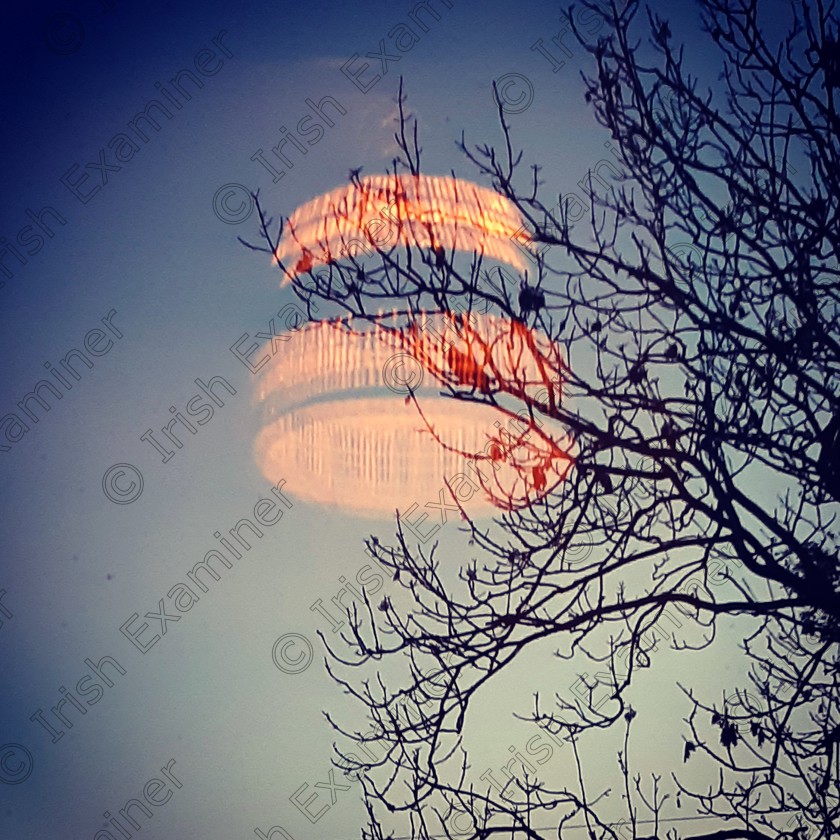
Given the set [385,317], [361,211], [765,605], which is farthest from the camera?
[765,605]

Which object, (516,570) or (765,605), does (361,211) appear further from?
(765,605)

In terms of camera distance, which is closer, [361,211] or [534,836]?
[361,211]

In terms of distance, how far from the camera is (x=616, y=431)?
4.05m

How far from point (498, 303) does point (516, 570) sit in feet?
4.13

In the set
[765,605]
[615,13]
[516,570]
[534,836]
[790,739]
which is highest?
[615,13]

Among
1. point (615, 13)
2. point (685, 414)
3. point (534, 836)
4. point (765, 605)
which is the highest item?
point (615, 13)

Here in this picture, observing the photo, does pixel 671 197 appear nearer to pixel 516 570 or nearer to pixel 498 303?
pixel 498 303

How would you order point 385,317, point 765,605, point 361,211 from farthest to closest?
point 765,605
point 385,317
point 361,211

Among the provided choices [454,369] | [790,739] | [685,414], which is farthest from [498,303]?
[790,739]

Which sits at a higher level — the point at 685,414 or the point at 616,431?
the point at 685,414

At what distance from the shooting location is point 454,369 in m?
3.74

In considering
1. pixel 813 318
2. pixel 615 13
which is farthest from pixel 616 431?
pixel 615 13

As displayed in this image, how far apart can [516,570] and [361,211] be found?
1.80m

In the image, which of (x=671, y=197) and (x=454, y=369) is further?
(x=671, y=197)
